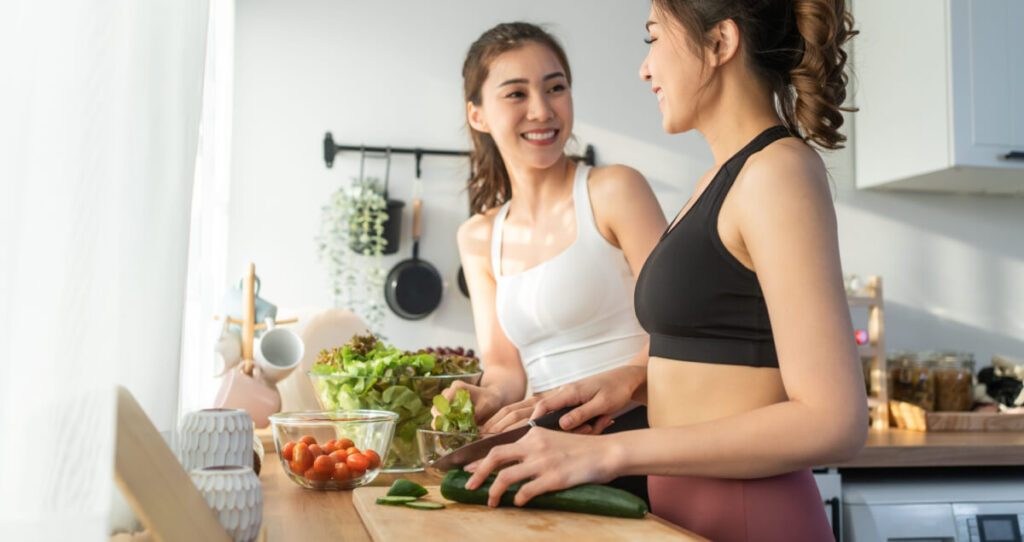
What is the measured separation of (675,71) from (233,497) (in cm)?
62

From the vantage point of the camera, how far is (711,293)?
0.84 meters

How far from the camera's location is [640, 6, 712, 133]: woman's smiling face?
0.92m

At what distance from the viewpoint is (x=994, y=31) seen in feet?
8.79

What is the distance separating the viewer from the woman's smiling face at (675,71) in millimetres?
920

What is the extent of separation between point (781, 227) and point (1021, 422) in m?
2.33

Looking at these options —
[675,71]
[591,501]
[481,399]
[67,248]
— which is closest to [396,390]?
[481,399]

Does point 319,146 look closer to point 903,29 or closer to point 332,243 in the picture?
point 332,243

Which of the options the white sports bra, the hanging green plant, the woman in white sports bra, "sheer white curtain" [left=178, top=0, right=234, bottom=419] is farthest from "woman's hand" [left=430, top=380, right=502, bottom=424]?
the hanging green plant

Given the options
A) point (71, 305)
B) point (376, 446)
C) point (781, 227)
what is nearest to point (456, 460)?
point (376, 446)

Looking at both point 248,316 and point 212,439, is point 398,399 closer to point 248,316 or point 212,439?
point 212,439

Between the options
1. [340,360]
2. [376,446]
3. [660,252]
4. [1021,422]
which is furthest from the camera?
[1021,422]

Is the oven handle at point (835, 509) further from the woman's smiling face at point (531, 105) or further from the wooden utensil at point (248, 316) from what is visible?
the wooden utensil at point (248, 316)

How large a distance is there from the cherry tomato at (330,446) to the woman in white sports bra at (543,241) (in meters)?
0.24

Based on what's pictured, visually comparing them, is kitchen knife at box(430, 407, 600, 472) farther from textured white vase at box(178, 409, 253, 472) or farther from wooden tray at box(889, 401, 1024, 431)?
wooden tray at box(889, 401, 1024, 431)
